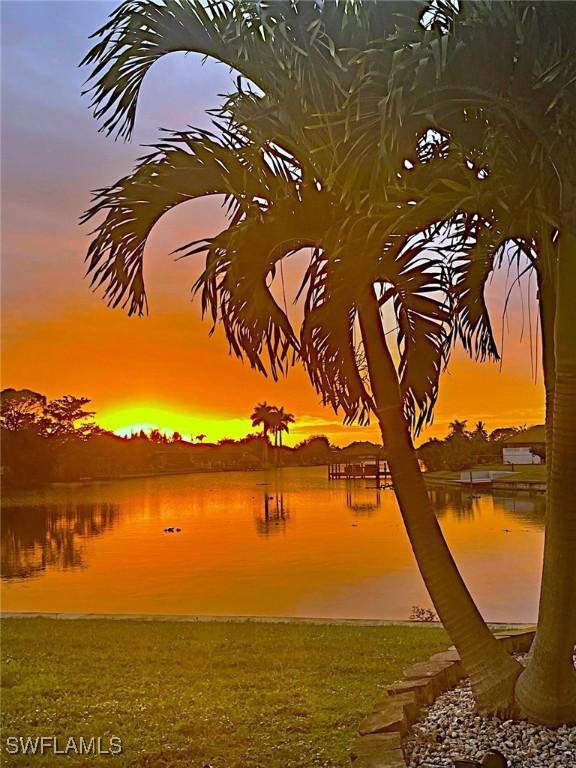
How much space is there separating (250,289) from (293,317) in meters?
0.49

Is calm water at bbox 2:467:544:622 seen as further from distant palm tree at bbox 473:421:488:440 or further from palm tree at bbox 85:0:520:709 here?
palm tree at bbox 85:0:520:709

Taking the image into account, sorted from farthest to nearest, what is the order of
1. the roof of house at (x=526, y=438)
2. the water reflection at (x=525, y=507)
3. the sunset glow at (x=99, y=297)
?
the roof of house at (x=526, y=438), the water reflection at (x=525, y=507), the sunset glow at (x=99, y=297)

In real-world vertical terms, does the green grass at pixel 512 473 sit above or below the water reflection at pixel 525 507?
above

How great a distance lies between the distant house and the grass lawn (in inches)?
576

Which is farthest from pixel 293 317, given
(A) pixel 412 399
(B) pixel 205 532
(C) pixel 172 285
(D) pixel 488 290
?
(B) pixel 205 532

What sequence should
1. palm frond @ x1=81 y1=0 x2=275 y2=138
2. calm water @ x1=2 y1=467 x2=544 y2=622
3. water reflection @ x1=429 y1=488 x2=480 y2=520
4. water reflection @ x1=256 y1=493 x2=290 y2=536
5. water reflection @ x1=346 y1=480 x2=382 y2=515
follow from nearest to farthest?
palm frond @ x1=81 y1=0 x2=275 y2=138, calm water @ x1=2 y1=467 x2=544 y2=622, water reflection @ x1=256 y1=493 x2=290 y2=536, water reflection @ x1=429 y1=488 x2=480 y2=520, water reflection @ x1=346 y1=480 x2=382 y2=515

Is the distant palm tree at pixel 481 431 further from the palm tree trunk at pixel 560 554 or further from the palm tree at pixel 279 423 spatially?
the palm tree trunk at pixel 560 554

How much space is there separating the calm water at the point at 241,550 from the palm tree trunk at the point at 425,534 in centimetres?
453

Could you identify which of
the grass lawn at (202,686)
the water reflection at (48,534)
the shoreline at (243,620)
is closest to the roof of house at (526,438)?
the water reflection at (48,534)

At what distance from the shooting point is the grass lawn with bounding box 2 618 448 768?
3.04 meters

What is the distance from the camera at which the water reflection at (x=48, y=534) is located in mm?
10273

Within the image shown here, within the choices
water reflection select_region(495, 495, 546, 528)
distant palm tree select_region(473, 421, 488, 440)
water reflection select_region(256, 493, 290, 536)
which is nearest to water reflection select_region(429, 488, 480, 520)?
water reflection select_region(495, 495, 546, 528)

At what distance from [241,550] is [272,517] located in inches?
206

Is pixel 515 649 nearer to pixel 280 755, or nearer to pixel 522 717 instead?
pixel 522 717
